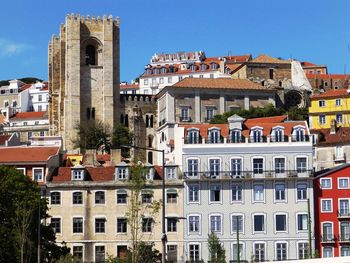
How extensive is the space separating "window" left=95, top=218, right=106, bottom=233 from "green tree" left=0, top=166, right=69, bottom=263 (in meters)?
10.1

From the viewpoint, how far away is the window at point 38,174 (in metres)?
76.9

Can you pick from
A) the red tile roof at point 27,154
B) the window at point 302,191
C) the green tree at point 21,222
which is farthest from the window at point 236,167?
the green tree at point 21,222

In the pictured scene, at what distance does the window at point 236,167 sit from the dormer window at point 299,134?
4653 mm

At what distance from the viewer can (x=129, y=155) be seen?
111 metres

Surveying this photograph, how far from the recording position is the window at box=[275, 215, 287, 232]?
74750 millimetres

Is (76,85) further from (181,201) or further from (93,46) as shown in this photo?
(181,201)

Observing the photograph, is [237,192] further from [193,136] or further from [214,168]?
[193,136]

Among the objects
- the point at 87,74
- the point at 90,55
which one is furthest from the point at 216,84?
the point at 90,55

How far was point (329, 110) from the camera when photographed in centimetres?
11812

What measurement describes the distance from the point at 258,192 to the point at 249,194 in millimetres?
703

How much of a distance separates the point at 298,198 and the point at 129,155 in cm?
3830

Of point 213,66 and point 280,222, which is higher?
point 213,66

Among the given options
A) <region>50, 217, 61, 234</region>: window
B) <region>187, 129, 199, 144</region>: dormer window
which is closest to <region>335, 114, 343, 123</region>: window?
<region>187, 129, 199, 144</region>: dormer window

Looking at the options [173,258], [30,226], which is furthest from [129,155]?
[30,226]
